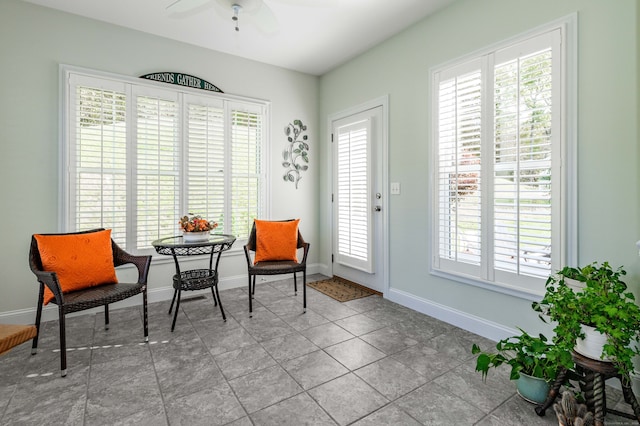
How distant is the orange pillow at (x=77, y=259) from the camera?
2.29 meters

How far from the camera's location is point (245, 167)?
3.98 m

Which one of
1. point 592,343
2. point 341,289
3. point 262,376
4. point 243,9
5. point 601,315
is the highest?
point 243,9

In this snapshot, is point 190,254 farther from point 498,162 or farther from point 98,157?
point 498,162

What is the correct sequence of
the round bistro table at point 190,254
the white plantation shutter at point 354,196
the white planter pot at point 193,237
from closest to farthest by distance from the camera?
the round bistro table at point 190,254, the white planter pot at point 193,237, the white plantation shutter at point 354,196

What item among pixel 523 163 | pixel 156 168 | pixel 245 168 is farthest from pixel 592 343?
pixel 156 168

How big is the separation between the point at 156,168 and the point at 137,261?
1.17 m

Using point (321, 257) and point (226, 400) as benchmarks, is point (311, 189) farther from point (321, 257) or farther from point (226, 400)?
point (226, 400)

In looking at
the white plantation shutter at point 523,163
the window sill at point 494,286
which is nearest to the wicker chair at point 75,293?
the window sill at point 494,286

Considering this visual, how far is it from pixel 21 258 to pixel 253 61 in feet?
10.5

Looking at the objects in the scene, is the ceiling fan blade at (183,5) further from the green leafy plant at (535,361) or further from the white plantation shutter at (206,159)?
the green leafy plant at (535,361)

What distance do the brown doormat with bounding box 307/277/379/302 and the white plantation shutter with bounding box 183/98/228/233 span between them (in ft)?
4.57

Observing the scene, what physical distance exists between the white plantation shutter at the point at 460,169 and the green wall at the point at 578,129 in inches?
7.5

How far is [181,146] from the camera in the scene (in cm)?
354

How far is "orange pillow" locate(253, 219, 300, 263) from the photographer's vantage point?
3.33m
